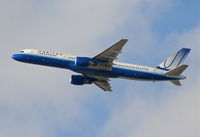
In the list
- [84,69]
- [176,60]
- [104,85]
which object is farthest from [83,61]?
[176,60]

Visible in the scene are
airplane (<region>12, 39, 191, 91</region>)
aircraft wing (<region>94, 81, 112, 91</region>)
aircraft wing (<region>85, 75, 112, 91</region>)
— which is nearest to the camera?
airplane (<region>12, 39, 191, 91</region>)

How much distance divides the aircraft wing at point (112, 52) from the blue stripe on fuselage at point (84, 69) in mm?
2522

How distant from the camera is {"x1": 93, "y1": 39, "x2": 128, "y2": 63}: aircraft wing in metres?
87.9

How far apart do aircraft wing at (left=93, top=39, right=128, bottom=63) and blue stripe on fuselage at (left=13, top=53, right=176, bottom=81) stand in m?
2.52

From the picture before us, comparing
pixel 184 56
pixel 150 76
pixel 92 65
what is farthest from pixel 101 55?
pixel 184 56

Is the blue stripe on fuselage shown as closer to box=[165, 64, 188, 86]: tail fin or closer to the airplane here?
the airplane

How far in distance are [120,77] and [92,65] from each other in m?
6.06

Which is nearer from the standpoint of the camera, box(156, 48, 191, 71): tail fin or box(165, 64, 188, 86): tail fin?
box(165, 64, 188, 86): tail fin

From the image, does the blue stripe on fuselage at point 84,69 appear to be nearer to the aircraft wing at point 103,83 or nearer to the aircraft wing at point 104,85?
the aircraft wing at point 103,83

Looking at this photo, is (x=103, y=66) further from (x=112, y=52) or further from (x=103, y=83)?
(x=103, y=83)

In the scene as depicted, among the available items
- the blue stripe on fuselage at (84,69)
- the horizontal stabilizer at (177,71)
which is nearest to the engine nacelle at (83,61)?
the blue stripe on fuselage at (84,69)

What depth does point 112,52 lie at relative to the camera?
298 ft

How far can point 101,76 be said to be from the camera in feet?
313

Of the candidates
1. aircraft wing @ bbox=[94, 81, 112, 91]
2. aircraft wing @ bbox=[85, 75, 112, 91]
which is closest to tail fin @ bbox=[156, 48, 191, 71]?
aircraft wing @ bbox=[85, 75, 112, 91]
